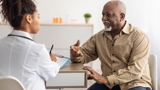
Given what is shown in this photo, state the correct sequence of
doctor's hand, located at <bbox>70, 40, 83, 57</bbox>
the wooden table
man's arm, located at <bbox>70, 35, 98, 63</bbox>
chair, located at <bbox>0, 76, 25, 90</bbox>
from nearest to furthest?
chair, located at <bbox>0, 76, 25, 90</bbox>, the wooden table, doctor's hand, located at <bbox>70, 40, 83, 57</bbox>, man's arm, located at <bbox>70, 35, 98, 63</bbox>

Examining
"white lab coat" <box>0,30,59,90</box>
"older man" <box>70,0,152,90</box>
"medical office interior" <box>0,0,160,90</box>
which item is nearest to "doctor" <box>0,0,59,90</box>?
"white lab coat" <box>0,30,59,90</box>

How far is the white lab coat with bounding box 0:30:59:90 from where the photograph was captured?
4.57ft

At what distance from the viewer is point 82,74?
1752mm

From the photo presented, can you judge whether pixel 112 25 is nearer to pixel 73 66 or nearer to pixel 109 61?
pixel 109 61

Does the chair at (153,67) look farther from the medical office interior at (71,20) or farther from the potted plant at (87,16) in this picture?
the potted plant at (87,16)

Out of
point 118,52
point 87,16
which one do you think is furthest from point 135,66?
point 87,16

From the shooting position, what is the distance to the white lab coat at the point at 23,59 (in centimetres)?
139

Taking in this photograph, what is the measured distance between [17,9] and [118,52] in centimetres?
91

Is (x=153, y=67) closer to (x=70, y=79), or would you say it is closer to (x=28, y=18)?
(x=70, y=79)

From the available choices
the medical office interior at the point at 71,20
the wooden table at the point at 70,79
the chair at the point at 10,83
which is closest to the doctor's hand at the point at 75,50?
the wooden table at the point at 70,79

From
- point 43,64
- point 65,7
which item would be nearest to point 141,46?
point 43,64

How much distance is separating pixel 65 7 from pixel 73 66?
267 cm

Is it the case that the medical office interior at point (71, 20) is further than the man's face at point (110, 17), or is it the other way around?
the medical office interior at point (71, 20)

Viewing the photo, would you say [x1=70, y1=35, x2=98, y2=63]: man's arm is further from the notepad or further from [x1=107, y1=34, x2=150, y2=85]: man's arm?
[x1=107, y1=34, x2=150, y2=85]: man's arm
